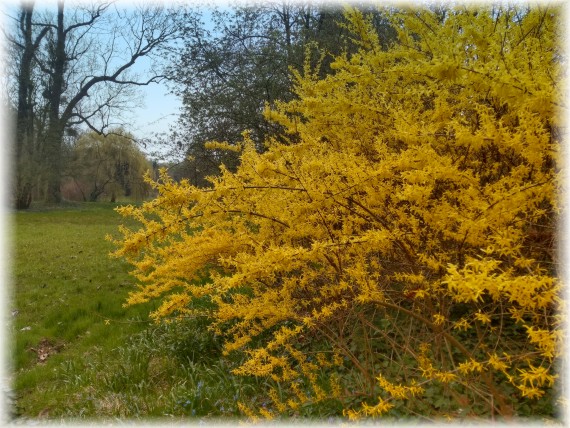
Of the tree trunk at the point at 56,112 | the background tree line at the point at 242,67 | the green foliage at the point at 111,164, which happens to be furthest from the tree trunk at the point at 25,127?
the background tree line at the point at 242,67

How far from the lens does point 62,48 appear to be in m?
19.3

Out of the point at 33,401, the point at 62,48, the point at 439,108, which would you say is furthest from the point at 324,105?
the point at 62,48

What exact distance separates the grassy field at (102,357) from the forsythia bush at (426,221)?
72 centimetres

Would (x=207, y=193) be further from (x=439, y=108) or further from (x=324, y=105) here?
(x=439, y=108)

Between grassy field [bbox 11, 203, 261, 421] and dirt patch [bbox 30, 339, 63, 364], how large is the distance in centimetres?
1

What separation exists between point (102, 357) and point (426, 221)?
406 centimetres

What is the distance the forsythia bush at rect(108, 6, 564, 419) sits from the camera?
1.79m

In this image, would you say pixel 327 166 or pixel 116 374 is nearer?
pixel 327 166

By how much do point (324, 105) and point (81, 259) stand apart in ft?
26.8

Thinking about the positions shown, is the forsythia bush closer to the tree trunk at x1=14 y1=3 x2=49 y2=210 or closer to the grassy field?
the grassy field

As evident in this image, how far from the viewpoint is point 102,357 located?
15.5 feet

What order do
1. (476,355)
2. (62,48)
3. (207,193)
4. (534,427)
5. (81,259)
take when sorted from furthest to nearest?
(62,48), (81,259), (476,355), (207,193), (534,427)

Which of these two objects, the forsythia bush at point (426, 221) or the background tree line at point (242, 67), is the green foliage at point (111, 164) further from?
the forsythia bush at point (426, 221)

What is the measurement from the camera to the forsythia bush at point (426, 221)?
179 cm
